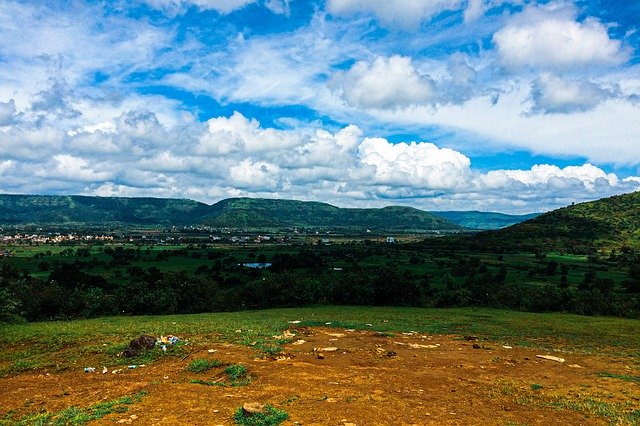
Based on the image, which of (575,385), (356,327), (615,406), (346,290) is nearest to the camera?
(615,406)

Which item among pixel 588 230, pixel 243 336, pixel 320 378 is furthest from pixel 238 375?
pixel 588 230

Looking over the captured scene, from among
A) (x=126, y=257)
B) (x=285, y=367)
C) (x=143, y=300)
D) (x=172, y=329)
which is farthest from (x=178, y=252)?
(x=285, y=367)

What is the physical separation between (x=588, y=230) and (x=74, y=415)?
198m

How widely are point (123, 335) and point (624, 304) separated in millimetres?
57172

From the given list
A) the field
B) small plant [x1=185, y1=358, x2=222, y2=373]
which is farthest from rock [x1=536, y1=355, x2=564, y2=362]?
small plant [x1=185, y1=358, x2=222, y2=373]

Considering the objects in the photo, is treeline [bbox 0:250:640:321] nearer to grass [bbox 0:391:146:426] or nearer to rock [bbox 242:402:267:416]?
grass [bbox 0:391:146:426]

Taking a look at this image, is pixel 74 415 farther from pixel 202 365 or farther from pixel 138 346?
pixel 138 346

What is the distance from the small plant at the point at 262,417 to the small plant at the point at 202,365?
5883mm

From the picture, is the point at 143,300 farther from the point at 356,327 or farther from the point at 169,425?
the point at 169,425

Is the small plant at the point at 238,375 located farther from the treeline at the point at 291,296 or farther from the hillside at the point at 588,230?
the hillside at the point at 588,230

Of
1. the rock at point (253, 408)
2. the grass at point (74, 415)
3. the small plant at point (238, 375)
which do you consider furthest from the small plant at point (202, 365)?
the rock at point (253, 408)

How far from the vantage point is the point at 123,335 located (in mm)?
27078

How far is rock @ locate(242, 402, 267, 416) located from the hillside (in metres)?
170

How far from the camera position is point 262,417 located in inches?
512
